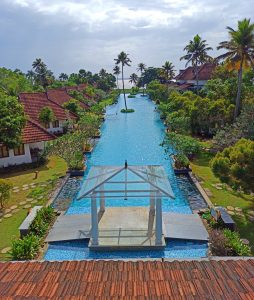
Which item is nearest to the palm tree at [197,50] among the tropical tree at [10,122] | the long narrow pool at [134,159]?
the long narrow pool at [134,159]

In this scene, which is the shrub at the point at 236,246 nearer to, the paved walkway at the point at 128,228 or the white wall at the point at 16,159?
the paved walkway at the point at 128,228

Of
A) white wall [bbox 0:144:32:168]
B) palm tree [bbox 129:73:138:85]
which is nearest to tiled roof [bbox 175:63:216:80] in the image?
palm tree [bbox 129:73:138:85]

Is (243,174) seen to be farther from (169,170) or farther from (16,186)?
(16,186)

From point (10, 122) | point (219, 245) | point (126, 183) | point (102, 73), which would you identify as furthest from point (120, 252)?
point (102, 73)

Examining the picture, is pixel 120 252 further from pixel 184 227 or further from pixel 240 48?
pixel 240 48

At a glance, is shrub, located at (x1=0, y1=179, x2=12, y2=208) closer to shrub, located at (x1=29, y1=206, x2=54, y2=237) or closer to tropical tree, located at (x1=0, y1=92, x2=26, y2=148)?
shrub, located at (x1=29, y1=206, x2=54, y2=237)

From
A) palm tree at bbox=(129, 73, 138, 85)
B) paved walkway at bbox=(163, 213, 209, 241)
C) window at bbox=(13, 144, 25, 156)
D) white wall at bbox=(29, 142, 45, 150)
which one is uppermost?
palm tree at bbox=(129, 73, 138, 85)
